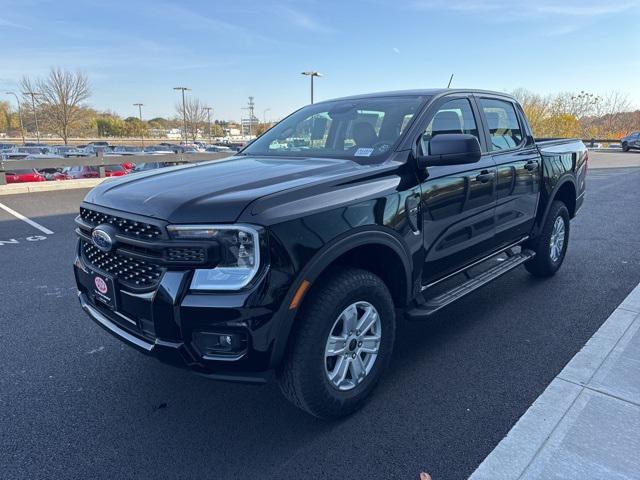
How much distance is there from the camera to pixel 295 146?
144 inches

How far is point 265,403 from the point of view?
2830mm

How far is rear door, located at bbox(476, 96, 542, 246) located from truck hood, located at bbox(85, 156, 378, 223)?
159 centimetres

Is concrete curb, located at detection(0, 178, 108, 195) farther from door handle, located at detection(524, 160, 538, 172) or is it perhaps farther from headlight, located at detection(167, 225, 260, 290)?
door handle, located at detection(524, 160, 538, 172)

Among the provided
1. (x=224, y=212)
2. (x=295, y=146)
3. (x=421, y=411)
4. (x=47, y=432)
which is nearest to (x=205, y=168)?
(x=295, y=146)

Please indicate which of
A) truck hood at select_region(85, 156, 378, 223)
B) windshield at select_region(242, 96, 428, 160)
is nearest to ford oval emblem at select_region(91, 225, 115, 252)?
truck hood at select_region(85, 156, 378, 223)

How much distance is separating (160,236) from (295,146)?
68.6 inches

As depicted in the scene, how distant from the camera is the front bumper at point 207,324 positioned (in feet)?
6.91

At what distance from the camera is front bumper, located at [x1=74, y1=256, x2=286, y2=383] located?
2107 millimetres

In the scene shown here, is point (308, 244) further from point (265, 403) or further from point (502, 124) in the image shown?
point (502, 124)

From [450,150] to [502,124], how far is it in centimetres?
166

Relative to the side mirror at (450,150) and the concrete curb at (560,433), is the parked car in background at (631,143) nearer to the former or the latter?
the concrete curb at (560,433)

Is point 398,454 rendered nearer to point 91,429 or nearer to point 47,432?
point 91,429

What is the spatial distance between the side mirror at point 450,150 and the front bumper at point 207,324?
1.40 meters

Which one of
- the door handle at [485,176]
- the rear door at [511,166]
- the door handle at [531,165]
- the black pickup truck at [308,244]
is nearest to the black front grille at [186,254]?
the black pickup truck at [308,244]
